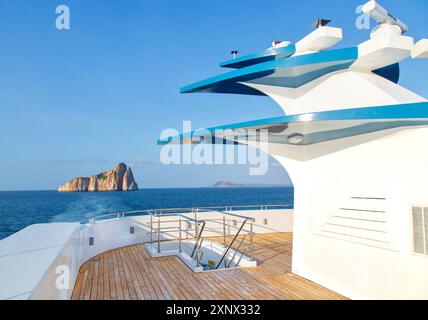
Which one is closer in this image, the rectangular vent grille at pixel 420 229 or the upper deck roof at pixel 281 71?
the rectangular vent grille at pixel 420 229

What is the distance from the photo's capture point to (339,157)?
544cm

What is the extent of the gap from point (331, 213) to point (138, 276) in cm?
390

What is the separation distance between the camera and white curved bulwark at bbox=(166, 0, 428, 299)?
4.24 meters

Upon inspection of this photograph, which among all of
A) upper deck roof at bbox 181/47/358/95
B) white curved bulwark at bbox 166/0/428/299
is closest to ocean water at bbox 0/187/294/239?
upper deck roof at bbox 181/47/358/95

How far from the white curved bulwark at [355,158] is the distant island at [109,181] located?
10365 cm

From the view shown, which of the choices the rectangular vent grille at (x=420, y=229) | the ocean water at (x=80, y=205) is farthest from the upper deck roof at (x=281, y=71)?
the ocean water at (x=80, y=205)

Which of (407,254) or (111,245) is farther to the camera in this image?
(111,245)

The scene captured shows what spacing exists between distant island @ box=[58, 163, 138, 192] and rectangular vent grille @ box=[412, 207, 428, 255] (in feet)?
347

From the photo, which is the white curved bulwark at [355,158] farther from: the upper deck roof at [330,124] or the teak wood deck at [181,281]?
the teak wood deck at [181,281]

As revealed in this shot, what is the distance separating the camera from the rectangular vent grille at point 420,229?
163 inches

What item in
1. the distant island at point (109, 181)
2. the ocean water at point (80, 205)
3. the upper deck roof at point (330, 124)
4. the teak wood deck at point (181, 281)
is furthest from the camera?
the distant island at point (109, 181)

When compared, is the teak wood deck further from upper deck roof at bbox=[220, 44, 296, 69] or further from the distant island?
the distant island
